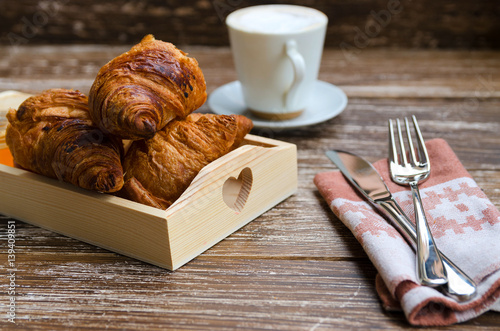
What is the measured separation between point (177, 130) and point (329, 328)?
352 millimetres

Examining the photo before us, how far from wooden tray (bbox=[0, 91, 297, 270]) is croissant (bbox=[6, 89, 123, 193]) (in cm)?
2

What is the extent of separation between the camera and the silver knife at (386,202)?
2.03 feet

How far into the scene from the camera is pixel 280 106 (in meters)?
1.20

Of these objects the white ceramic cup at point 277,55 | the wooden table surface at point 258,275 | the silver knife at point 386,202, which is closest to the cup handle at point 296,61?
the white ceramic cup at point 277,55

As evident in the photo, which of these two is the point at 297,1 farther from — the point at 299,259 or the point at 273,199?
the point at 299,259

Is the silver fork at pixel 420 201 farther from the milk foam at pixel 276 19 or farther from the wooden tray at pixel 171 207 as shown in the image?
the milk foam at pixel 276 19

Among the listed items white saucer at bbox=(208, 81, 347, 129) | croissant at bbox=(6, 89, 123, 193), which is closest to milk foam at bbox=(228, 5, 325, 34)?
white saucer at bbox=(208, 81, 347, 129)

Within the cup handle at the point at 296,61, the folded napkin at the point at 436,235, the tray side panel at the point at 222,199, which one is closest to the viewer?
the folded napkin at the point at 436,235

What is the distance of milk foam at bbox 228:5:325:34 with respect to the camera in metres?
1.15

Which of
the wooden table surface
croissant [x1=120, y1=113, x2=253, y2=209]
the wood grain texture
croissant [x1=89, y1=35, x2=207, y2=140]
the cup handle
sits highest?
croissant [x1=89, y1=35, x2=207, y2=140]

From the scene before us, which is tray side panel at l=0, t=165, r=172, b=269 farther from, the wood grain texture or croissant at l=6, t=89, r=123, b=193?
the wood grain texture

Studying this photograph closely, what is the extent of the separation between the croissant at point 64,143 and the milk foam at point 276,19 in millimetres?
461

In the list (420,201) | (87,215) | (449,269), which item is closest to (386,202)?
(420,201)

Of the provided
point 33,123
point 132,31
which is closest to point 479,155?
point 33,123
